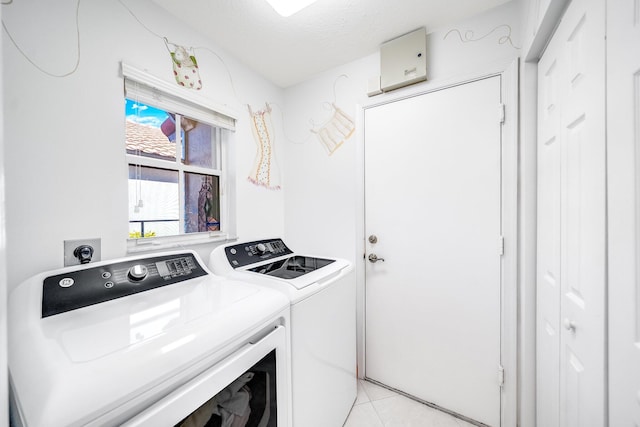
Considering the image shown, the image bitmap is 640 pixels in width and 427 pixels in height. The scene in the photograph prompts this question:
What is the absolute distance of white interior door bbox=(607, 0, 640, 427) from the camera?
0.60m

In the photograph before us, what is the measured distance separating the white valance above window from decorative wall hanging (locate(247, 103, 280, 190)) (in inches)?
9.8

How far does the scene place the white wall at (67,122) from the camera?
0.94 metres

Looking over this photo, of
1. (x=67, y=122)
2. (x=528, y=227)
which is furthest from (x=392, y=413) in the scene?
(x=67, y=122)

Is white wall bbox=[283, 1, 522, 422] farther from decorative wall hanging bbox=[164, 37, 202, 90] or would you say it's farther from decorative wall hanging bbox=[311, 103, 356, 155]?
decorative wall hanging bbox=[164, 37, 202, 90]

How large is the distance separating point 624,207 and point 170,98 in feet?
6.46

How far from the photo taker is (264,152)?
6.69 ft

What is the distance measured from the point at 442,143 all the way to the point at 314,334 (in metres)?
1.37

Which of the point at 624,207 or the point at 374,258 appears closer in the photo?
the point at 624,207

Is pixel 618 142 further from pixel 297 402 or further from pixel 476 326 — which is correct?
pixel 297 402

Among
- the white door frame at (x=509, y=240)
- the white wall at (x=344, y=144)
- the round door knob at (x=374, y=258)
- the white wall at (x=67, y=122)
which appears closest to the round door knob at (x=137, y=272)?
the white wall at (x=67, y=122)

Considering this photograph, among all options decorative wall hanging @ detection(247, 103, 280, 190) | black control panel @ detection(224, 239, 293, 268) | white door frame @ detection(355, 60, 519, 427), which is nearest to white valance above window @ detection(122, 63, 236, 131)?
decorative wall hanging @ detection(247, 103, 280, 190)

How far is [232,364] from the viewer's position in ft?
2.43

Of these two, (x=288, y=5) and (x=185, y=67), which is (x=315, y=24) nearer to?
(x=288, y=5)

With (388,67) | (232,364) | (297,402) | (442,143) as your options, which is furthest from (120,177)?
(442,143)
